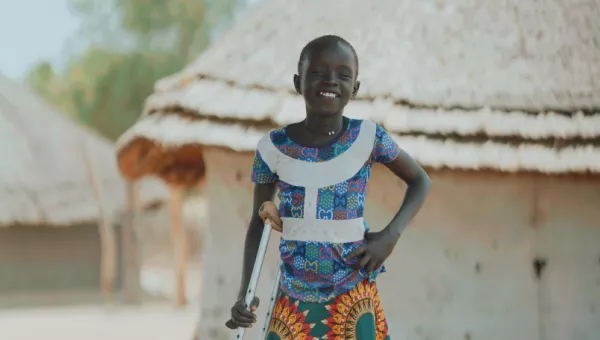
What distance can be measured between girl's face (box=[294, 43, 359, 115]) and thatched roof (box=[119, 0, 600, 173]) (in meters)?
2.14

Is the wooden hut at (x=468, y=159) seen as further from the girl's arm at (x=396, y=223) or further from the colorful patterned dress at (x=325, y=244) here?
the colorful patterned dress at (x=325, y=244)

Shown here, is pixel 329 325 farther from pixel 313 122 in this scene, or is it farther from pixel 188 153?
pixel 188 153

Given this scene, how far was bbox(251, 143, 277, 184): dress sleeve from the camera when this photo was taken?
238cm

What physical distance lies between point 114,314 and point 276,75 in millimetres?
7306

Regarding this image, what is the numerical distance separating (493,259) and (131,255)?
931cm

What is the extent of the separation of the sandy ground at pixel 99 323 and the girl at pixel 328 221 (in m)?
7.10

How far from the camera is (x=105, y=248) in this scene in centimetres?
1364

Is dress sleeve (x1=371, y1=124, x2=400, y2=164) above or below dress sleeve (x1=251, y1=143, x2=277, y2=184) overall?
above

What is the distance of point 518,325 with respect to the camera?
4758 mm

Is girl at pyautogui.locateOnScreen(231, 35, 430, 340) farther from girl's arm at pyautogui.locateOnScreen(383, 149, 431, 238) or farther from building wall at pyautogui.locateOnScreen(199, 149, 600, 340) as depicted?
building wall at pyautogui.locateOnScreen(199, 149, 600, 340)

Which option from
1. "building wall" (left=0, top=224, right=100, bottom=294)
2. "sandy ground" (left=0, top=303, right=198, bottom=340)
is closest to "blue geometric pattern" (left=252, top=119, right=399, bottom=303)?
"sandy ground" (left=0, top=303, right=198, bottom=340)

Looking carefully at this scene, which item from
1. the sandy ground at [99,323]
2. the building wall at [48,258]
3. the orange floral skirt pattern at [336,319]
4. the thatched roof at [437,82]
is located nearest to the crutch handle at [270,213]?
the orange floral skirt pattern at [336,319]

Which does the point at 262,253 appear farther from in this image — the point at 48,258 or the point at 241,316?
the point at 48,258

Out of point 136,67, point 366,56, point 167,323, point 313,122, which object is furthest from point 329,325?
point 136,67
